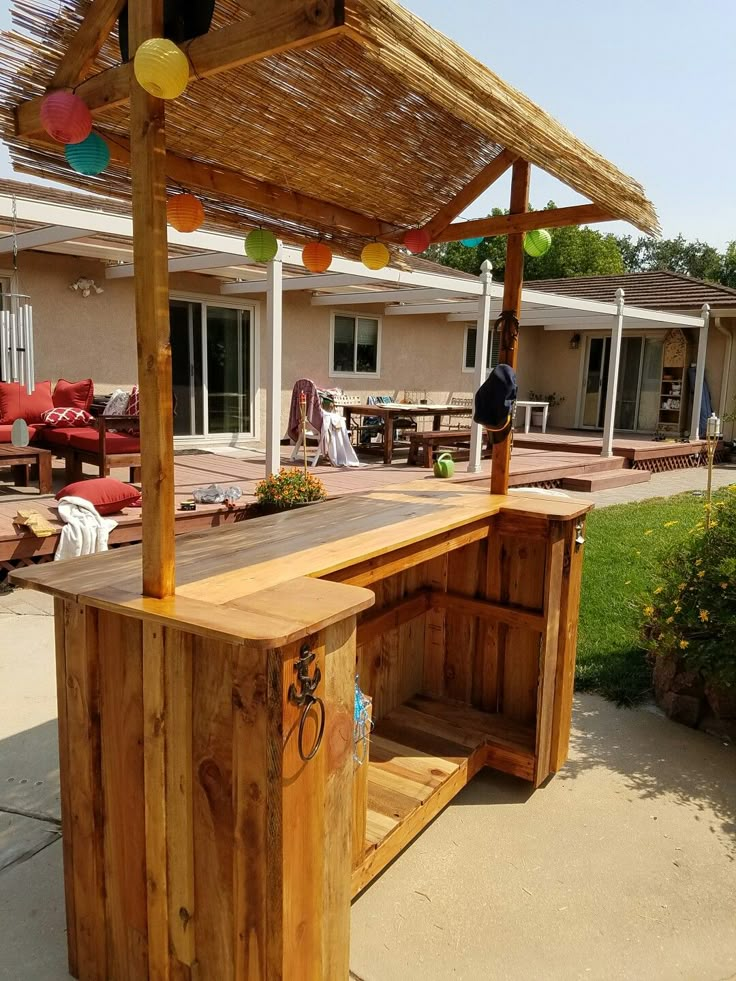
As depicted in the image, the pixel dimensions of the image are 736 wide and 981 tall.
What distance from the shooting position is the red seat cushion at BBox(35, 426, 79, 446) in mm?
7492

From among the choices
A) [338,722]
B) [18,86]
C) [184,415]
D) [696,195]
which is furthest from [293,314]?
[338,722]

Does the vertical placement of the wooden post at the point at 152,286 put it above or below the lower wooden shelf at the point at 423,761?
above

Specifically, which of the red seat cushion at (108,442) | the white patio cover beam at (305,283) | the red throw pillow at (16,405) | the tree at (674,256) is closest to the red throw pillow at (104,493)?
the red seat cushion at (108,442)

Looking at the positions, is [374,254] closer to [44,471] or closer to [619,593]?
[619,593]

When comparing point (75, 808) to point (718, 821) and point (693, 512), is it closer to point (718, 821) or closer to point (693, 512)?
point (718, 821)

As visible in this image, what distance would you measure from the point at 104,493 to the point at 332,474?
379cm

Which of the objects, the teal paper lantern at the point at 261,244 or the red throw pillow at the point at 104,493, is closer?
the teal paper lantern at the point at 261,244

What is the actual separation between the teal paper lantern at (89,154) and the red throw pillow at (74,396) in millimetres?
6523

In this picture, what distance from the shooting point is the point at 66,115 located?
1864 mm

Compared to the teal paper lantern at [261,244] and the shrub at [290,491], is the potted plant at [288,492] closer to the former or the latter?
the shrub at [290,491]

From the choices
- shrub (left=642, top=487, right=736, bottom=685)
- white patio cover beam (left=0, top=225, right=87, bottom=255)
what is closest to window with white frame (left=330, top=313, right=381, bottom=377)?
white patio cover beam (left=0, top=225, right=87, bottom=255)

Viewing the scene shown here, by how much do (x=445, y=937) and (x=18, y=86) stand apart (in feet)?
9.10

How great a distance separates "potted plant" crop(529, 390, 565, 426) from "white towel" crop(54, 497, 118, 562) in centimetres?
1279

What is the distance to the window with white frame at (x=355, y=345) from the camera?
1312 cm
